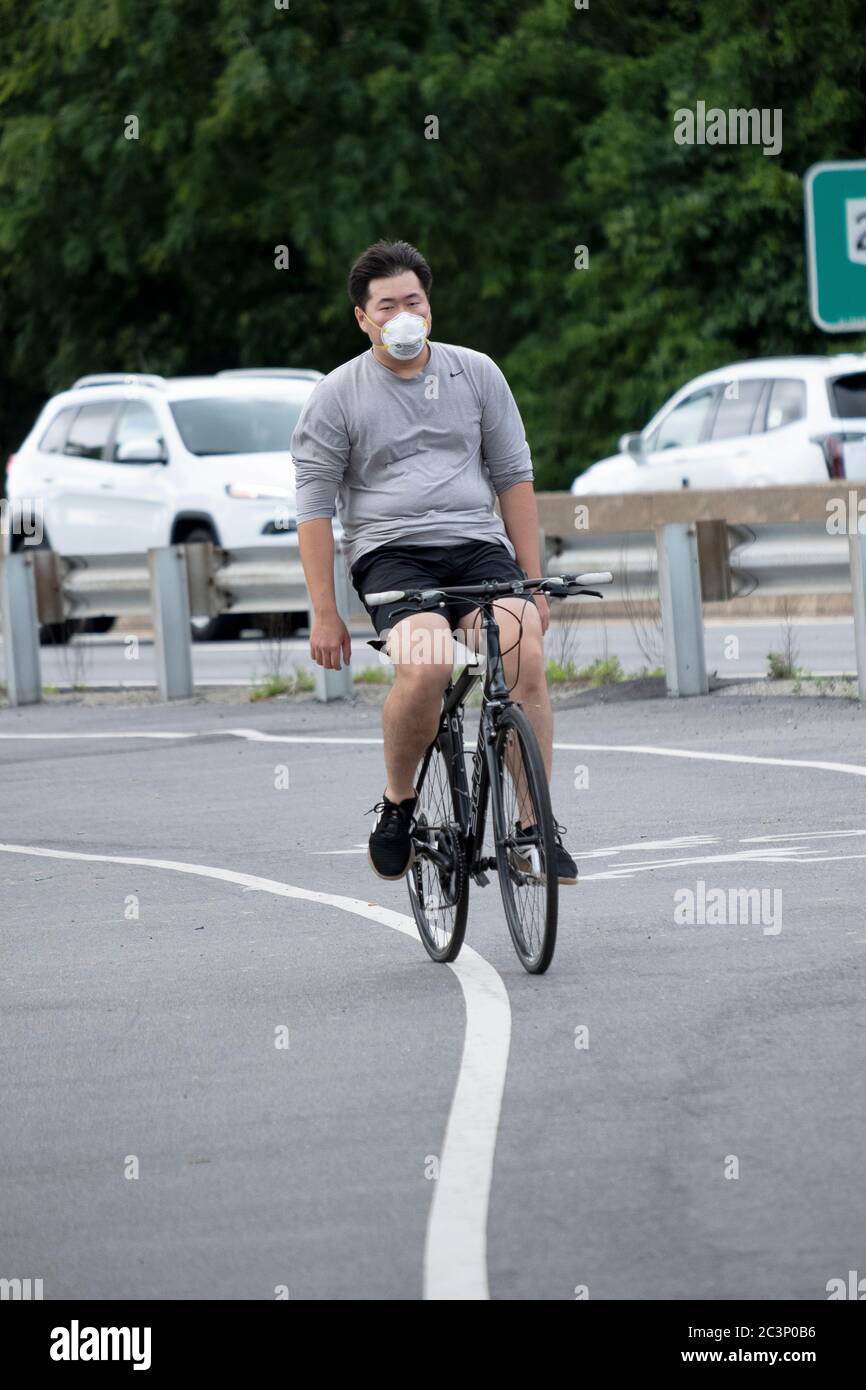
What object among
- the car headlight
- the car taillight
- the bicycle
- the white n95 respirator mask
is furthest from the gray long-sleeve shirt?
the car taillight

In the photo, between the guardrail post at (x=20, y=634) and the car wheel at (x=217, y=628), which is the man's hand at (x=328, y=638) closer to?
the guardrail post at (x=20, y=634)

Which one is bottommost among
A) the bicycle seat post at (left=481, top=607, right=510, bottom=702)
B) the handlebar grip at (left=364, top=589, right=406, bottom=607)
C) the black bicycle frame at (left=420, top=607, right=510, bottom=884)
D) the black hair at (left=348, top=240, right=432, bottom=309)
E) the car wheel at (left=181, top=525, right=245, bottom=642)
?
the car wheel at (left=181, top=525, right=245, bottom=642)

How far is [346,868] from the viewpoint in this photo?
9398 millimetres

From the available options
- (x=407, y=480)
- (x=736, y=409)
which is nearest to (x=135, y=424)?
(x=736, y=409)

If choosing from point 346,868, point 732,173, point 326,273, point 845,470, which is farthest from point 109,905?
point 326,273

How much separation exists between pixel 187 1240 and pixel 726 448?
18.8 m

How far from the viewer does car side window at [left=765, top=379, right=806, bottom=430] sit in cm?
2239

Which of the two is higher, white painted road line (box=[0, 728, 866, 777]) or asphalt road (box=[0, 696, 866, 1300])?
asphalt road (box=[0, 696, 866, 1300])

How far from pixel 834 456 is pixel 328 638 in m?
14.9

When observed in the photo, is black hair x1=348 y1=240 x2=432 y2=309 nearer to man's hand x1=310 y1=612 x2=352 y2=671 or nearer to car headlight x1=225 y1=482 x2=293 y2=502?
man's hand x1=310 y1=612 x2=352 y2=671

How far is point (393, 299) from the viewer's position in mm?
7367

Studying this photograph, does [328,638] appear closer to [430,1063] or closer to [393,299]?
[393,299]

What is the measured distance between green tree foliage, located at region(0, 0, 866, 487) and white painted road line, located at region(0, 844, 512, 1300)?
970 inches
